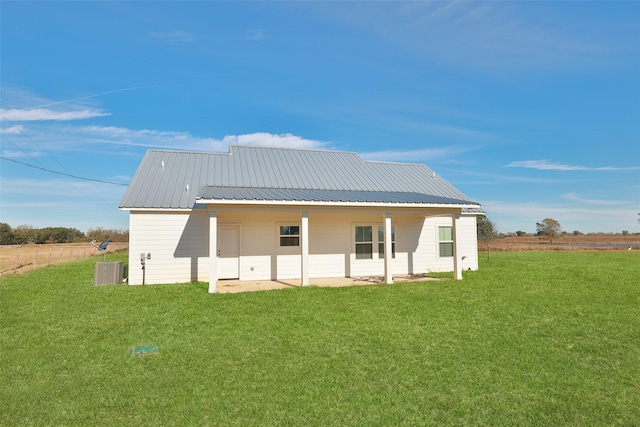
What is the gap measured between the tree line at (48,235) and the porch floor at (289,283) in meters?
42.8

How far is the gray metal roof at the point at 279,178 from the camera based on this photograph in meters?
13.5

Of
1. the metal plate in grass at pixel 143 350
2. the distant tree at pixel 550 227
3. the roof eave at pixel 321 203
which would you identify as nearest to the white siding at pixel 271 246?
the roof eave at pixel 321 203

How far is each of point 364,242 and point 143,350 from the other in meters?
10.3

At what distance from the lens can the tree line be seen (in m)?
50.1

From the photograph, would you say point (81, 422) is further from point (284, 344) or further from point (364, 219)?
point (364, 219)

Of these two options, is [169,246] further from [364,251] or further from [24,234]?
[24,234]

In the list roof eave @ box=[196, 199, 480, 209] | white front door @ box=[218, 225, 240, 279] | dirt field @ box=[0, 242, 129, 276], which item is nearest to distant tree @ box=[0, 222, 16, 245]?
dirt field @ box=[0, 242, 129, 276]

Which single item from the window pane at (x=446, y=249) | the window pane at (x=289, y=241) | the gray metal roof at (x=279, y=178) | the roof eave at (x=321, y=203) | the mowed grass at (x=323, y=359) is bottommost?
the mowed grass at (x=323, y=359)

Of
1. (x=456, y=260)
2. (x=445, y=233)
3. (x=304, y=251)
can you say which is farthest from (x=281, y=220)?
(x=445, y=233)

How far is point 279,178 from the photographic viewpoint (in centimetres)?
1623

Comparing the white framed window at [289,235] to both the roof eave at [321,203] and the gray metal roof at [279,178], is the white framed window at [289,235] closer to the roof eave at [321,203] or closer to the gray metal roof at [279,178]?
the gray metal roof at [279,178]

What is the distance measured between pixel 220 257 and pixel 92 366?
7975 mm

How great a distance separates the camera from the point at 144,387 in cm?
504

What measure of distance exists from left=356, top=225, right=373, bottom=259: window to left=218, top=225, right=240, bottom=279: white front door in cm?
487
